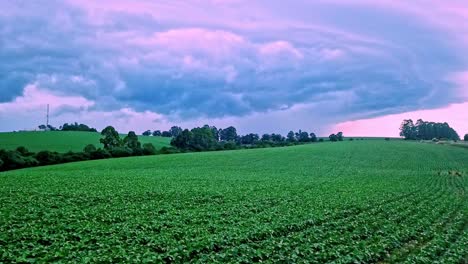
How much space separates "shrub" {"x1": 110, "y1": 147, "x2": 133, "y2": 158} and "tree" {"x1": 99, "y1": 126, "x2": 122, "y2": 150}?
31.6ft

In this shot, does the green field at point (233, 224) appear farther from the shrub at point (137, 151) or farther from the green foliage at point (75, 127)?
the green foliage at point (75, 127)

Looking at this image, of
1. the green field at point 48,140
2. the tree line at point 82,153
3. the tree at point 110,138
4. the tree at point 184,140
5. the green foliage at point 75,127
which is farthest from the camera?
the green foliage at point 75,127

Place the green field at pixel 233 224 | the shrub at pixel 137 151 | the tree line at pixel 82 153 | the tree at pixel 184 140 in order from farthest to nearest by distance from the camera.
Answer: the tree at pixel 184 140 < the shrub at pixel 137 151 < the tree line at pixel 82 153 < the green field at pixel 233 224

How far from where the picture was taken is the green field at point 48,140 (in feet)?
374

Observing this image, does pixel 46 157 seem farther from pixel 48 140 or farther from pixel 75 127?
pixel 75 127

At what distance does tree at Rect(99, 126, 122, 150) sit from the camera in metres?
122

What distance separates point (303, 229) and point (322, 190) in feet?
67.4

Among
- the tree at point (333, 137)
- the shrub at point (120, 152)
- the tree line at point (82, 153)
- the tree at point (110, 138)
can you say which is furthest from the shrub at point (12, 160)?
the tree at point (333, 137)

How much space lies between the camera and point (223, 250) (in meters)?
18.2

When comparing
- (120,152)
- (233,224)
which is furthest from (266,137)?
(233,224)

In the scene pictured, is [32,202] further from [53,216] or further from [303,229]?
[303,229]

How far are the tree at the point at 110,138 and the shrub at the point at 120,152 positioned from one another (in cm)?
962

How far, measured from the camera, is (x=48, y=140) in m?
127

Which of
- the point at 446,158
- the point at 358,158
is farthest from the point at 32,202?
the point at 446,158
